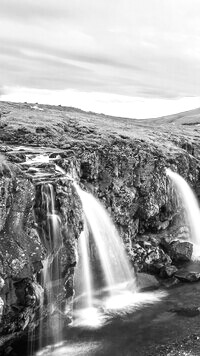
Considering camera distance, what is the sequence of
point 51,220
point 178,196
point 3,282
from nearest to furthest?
point 3,282
point 51,220
point 178,196

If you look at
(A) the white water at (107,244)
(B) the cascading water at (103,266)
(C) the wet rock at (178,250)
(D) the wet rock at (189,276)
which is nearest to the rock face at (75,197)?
(C) the wet rock at (178,250)

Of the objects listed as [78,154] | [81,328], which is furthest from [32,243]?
[78,154]

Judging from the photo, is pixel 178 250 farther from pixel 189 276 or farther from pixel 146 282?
pixel 146 282

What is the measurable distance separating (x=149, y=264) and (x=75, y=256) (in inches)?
581

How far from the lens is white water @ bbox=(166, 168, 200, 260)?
52766 mm

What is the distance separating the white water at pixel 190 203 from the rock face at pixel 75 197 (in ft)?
4.18

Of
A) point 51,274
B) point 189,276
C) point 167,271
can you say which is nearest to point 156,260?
point 167,271

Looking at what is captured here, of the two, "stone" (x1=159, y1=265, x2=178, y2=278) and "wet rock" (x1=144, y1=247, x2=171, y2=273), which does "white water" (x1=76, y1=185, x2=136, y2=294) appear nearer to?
"wet rock" (x1=144, y1=247, x2=171, y2=273)

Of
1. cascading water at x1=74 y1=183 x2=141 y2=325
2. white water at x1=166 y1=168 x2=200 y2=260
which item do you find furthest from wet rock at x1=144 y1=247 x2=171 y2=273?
white water at x1=166 y1=168 x2=200 y2=260

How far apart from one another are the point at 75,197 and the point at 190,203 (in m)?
26.3

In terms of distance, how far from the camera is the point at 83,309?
3391cm

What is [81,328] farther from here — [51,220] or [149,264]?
[149,264]

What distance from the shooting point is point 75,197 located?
108ft

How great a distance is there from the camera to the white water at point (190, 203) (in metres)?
52.8
